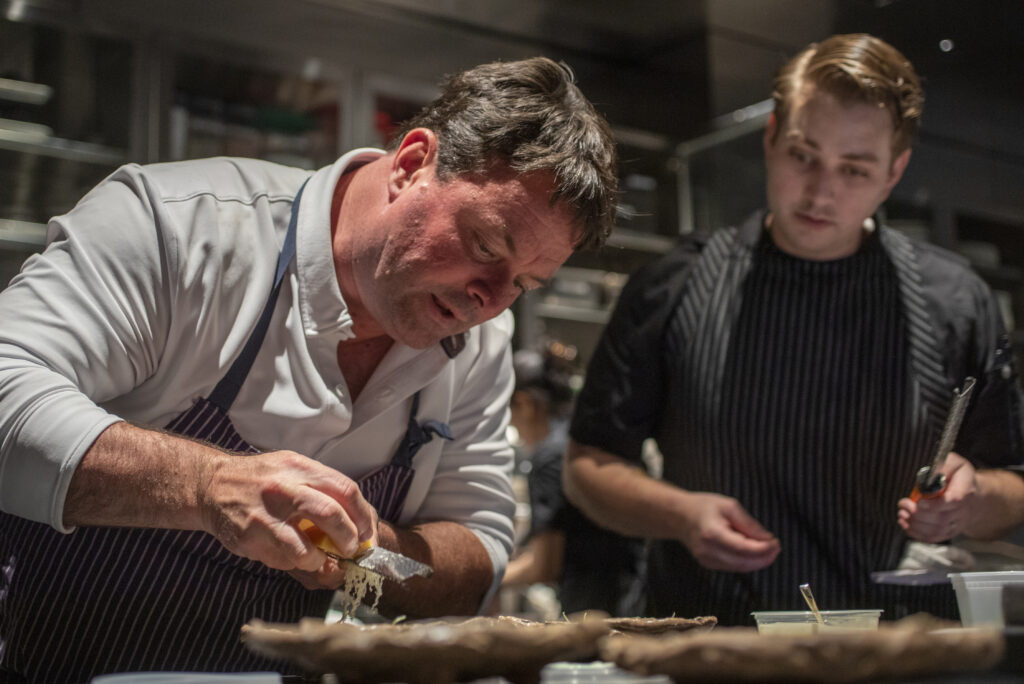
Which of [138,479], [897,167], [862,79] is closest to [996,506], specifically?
[897,167]

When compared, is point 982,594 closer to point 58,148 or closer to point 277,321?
point 277,321

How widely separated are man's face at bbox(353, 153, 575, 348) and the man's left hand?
0.66 meters

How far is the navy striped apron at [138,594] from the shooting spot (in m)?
1.32

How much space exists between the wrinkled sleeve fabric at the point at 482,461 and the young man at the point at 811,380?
31 centimetres

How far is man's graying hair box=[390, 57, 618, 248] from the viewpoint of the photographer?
53.2 inches

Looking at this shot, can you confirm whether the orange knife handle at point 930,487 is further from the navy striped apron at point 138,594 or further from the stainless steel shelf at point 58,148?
the stainless steel shelf at point 58,148

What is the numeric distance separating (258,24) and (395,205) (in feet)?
7.79

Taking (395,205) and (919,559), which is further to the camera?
(919,559)

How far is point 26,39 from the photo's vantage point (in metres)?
3.07

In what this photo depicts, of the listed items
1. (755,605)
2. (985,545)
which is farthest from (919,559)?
(755,605)

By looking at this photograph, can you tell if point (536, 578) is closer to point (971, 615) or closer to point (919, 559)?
point (919, 559)

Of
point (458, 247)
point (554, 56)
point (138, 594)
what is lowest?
point (138, 594)

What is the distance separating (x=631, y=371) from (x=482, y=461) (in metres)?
0.43

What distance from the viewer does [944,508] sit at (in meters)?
1.50
